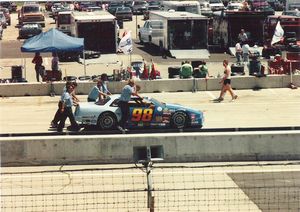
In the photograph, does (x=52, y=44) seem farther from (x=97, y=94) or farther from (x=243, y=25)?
(x=243, y=25)

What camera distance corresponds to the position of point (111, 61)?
31.5 m

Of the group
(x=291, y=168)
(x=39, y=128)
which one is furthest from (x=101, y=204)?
(x=39, y=128)

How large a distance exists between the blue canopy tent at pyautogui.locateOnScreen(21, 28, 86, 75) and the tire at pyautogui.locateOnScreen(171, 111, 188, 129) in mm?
8676

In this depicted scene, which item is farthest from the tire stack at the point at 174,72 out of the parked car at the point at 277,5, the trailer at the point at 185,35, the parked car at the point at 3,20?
the parked car at the point at 277,5

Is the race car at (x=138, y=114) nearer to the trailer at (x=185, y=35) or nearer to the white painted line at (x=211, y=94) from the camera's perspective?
the white painted line at (x=211, y=94)

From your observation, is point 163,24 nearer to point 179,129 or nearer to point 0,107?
point 0,107

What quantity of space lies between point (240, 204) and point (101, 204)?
8.06 ft

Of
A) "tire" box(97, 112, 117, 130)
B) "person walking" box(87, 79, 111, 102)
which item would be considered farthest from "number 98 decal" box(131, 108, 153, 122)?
"person walking" box(87, 79, 111, 102)

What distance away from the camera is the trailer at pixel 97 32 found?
32.6 metres

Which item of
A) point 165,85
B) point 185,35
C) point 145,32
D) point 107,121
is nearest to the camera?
point 107,121

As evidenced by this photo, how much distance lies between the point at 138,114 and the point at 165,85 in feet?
26.3

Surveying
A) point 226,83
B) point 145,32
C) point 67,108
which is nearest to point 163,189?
point 67,108

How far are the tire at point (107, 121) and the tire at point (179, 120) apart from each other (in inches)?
60.6

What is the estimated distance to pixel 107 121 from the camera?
16812 mm
